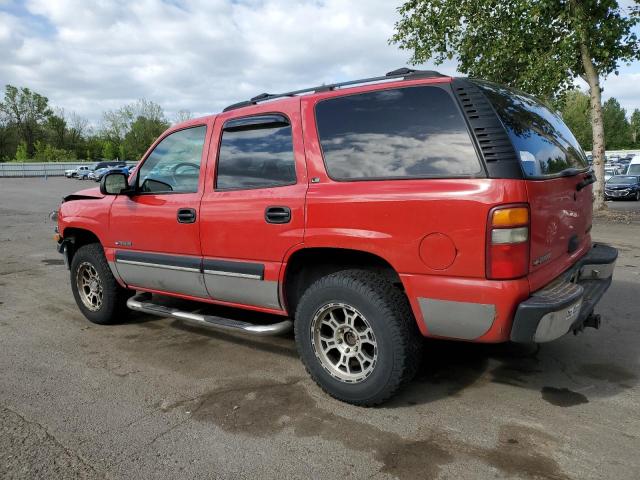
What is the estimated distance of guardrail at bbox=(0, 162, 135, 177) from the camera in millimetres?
47875

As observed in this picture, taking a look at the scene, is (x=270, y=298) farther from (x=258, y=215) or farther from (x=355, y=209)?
(x=355, y=209)

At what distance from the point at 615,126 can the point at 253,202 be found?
94.6m

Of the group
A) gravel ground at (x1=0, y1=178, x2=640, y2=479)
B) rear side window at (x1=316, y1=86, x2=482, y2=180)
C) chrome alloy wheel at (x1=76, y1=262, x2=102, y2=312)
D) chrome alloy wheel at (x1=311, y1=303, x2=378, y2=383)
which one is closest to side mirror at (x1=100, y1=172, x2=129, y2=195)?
chrome alloy wheel at (x1=76, y1=262, x2=102, y2=312)

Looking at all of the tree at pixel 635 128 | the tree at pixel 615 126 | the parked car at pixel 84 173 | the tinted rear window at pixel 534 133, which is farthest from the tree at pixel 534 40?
the tree at pixel 635 128

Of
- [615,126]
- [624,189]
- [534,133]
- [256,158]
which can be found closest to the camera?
[534,133]

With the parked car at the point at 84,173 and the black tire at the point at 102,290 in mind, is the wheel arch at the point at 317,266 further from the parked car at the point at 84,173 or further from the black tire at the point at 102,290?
the parked car at the point at 84,173

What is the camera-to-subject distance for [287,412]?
10.7 feet

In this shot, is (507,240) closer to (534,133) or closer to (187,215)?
(534,133)

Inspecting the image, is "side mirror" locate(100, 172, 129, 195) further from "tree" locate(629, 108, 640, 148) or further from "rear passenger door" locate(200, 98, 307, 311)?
"tree" locate(629, 108, 640, 148)

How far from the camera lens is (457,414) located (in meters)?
3.19

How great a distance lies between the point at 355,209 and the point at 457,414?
4.59 ft

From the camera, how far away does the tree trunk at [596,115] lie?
1458 cm

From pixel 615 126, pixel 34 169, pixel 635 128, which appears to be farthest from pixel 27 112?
pixel 635 128

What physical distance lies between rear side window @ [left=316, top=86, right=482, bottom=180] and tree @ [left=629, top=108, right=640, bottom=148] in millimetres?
103292
